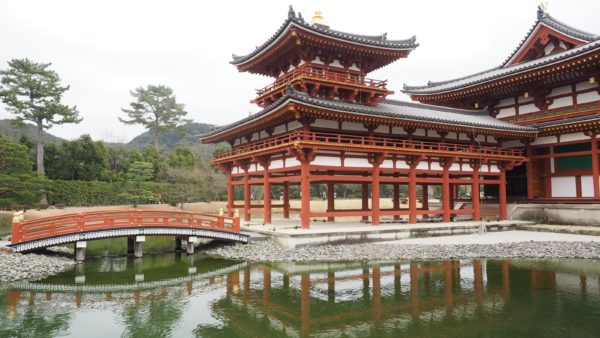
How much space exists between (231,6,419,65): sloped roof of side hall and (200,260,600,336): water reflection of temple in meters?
12.8

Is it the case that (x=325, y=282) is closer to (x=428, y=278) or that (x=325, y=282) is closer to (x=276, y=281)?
(x=276, y=281)

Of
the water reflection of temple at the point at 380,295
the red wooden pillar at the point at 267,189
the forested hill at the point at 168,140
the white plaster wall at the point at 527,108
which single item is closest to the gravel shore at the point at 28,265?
the water reflection of temple at the point at 380,295

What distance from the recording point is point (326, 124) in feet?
73.4

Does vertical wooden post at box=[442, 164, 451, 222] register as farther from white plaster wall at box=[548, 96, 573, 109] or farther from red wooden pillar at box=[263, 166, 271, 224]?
red wooden pillar at box=[263, 166, 271, 224]

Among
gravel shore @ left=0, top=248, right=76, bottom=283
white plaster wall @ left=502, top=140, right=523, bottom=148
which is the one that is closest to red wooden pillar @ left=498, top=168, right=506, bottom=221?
white plaster wall @ left=502, top=140, right=523, bottom=148

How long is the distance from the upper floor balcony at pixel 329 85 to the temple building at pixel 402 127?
0.07m

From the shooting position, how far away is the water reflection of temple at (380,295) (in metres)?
9.98

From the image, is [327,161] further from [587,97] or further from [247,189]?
[587,97]

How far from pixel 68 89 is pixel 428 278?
147ft

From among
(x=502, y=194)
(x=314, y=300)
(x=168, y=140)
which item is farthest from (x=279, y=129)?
(x=168, y=140)

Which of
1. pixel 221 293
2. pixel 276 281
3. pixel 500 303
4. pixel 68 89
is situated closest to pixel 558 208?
pixel 500 303

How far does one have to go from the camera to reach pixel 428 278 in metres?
14.8

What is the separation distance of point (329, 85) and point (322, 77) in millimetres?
618

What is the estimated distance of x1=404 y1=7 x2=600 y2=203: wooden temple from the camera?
25200 mm
